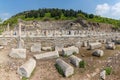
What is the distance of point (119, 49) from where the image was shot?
19422 mm

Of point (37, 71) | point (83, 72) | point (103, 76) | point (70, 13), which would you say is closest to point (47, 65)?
point (37, 71)

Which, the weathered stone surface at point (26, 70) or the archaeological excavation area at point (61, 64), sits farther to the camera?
the archaeological excavation area at point (61, 64)

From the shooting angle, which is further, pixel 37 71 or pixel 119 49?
pixel 119 49

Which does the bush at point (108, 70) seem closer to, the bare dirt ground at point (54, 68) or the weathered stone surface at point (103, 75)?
the bare dirt ground at point (54, 68)

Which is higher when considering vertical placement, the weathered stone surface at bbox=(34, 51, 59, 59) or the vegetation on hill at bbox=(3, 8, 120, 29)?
the vegetation on hill at bbox=(3, 8, 120, 29)

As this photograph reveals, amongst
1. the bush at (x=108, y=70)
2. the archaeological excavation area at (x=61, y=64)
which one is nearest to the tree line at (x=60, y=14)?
the archaeological excavation area at (x=61, y=64)

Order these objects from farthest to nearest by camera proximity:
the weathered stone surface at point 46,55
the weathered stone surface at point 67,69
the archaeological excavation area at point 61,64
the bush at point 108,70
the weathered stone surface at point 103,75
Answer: the weathered stone surface at point 46,55 → the bush at point 108,70 → the weathered stone surface at point 103,75 → the archaeological excavation area at point 61,64 → the weathered stone surface at point 67,69

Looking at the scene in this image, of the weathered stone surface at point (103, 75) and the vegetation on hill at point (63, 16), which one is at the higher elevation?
the vegetation on hill at point (63, 16)

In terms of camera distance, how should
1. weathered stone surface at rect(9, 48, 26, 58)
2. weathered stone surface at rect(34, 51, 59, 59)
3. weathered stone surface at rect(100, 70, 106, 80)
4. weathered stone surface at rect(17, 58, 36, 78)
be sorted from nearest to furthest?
weathered stone surface at rect(17, 58, 36, 78) → weathered stone surface at rect(100, 70, 106, 80) → weathered stone surface at rect(9, 48, 26, 58) → weathered stone surface at rect(34, 51, 59, 59)

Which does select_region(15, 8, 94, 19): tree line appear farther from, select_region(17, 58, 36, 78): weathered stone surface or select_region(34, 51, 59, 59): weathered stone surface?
select_region(17, 58, 36, 78): weathered stone surface

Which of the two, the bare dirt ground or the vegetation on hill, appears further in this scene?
the vegetation on hill

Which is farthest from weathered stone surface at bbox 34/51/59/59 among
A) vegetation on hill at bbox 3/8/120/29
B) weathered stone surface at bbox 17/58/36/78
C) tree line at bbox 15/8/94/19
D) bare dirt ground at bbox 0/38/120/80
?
tree line at bbox 15/8/94/19

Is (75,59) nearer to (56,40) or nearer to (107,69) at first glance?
(107,69)

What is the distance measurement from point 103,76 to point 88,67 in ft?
4.46
